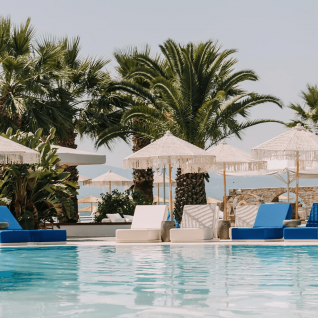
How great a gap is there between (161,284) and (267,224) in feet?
29.2

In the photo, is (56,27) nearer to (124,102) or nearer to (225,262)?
(124,102)

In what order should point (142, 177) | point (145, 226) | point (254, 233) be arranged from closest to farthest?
point (254, 233) < point (145, 226) < point (142, 177)

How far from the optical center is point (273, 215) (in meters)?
15.4

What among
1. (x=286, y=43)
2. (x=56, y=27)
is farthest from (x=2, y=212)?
(x=286, y=43)

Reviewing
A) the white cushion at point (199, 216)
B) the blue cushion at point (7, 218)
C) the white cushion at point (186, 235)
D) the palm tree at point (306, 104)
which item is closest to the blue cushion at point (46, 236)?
the blue cushion at point (7, 218)

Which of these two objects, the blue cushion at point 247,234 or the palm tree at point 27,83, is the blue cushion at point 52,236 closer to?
the blue cushion at point 247,234

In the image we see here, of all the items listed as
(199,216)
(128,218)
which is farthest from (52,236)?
(128,218)

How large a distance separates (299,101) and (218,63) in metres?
8.02

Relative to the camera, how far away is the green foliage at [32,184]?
53.7 ft

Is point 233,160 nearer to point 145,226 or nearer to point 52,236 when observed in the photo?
point 145,226

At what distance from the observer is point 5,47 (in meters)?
20.7

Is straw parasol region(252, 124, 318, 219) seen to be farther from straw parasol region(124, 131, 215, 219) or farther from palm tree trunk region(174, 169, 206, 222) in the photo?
palm tree trunk region(174, 169, 206, 222)

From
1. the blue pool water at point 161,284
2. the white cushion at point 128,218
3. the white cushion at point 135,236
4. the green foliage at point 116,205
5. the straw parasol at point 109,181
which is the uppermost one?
the straw parasol at point 109,181

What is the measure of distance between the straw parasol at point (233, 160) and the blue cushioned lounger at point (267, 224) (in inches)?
88.0
